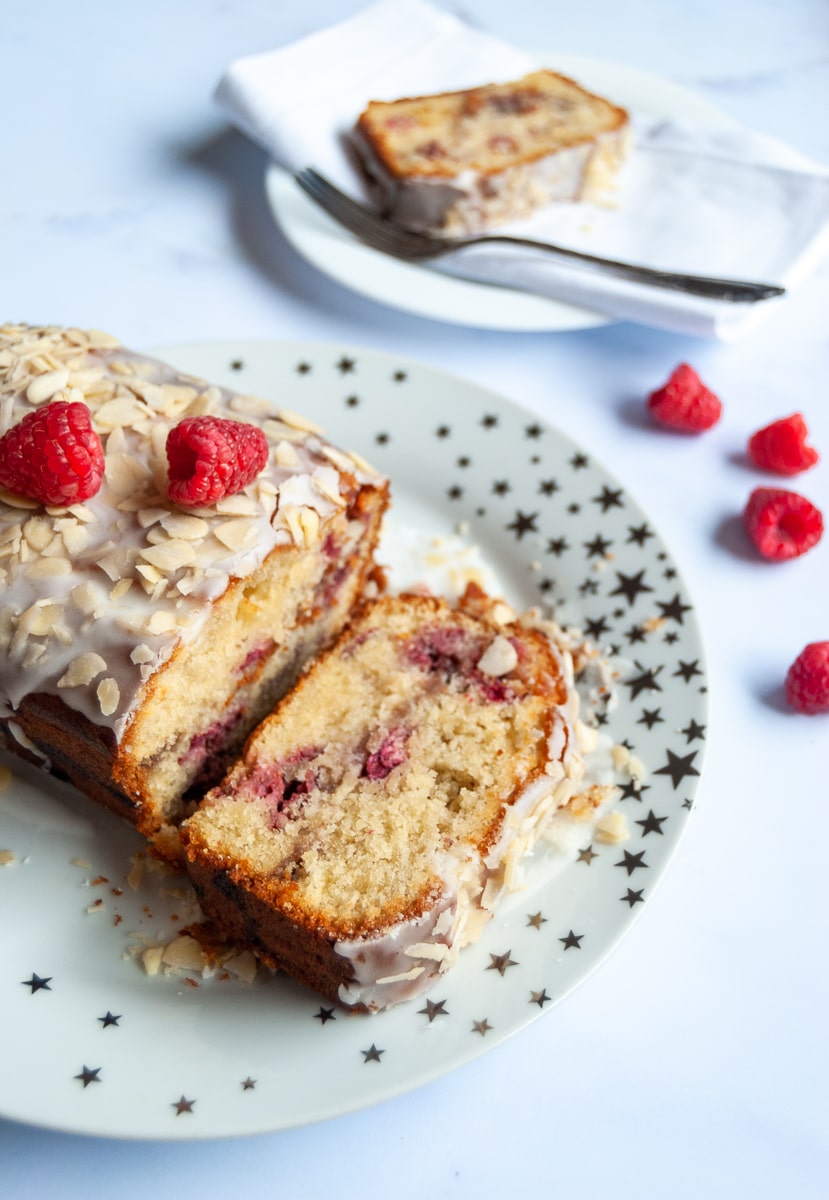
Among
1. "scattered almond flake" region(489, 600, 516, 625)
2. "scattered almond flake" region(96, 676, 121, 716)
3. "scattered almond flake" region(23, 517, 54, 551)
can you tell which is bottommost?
"scattered almond flake" region(489, 600, 516, 625)

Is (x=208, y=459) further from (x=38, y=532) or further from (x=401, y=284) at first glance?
(x=401, y=284)

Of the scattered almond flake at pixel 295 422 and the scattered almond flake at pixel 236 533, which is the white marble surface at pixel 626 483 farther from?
the scattered almond flake at pixel 236 533

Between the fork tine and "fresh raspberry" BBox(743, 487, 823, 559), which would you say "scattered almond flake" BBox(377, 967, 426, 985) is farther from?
the fork tine

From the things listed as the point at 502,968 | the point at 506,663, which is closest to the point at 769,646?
the point at 506,663

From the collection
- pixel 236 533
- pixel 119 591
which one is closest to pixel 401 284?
pixel 236 533

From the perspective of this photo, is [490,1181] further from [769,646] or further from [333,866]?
[769,646]

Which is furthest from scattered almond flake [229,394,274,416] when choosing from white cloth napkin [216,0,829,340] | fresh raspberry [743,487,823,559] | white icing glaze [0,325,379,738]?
fresh raspberry [743,487,823,559]
